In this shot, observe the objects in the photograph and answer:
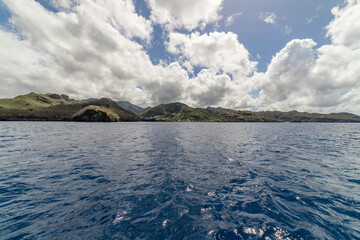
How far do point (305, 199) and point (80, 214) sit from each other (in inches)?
589

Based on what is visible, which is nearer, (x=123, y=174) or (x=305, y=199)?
(x=305, y=199)

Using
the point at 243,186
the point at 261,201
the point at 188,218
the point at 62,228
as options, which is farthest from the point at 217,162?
the point at 62,228

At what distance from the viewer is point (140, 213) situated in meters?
8.14

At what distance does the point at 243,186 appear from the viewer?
11859 millimetres

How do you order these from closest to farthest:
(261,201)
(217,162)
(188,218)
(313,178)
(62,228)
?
(62,228), (188,218), (261,201), (313,178), (217,162)

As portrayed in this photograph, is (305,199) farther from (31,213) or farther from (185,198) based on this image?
(31,213)

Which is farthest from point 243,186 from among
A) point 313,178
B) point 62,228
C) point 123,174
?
point 62,228

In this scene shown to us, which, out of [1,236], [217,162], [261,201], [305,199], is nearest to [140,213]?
[1,236]

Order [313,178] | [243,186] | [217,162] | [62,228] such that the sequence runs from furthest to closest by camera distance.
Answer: [217,162] < [313,178] < [243,186] < [62,228]

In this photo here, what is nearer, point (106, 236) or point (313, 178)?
point (106, 236)

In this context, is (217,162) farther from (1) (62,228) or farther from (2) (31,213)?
(2) (31,213)

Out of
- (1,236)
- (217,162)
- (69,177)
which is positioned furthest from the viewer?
(217,162)

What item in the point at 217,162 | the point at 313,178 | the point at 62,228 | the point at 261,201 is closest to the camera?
the point at 62,228

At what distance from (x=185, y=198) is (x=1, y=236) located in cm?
930
